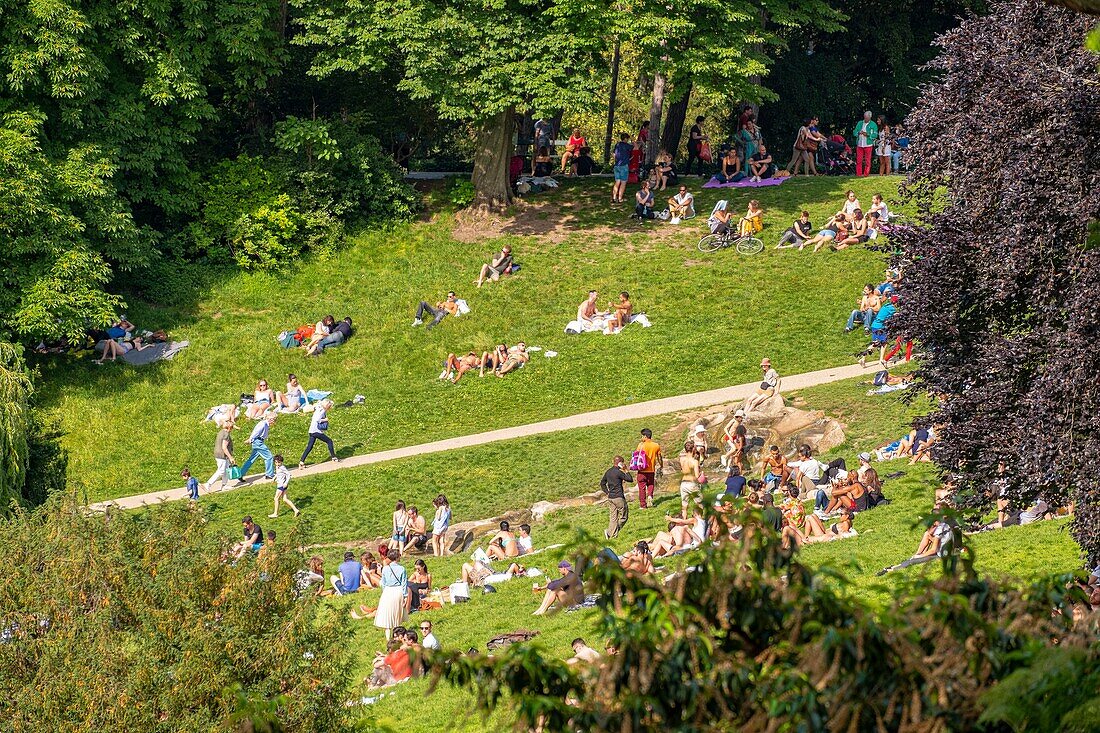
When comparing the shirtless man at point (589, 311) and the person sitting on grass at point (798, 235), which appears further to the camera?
the person sitting on grass at point (798, 235)

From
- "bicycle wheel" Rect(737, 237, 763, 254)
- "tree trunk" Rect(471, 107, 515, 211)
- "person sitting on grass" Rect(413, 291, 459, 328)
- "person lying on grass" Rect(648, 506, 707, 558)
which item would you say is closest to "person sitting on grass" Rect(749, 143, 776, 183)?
"bicycle wheel" Rect(737, 237, 763, 254)

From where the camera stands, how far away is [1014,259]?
14945mm

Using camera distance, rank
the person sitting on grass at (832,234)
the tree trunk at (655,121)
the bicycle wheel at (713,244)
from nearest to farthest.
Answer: the person sitting on grass at (832,234)
the bicycle wheel at (713,244)
the tree trunk at (655,121)

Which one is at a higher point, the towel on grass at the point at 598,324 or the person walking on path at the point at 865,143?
the person walking on path at the point at 865,143

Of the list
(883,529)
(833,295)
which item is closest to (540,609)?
(883,529)

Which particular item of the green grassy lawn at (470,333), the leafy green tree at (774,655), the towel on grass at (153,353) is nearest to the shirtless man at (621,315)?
the green grassy lawn at (470,333)

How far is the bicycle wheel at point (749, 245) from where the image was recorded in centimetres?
3453

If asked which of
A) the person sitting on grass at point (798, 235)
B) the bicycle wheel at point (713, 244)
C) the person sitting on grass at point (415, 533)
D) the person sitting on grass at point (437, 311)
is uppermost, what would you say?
the person sitting on grass at point (798, 235)

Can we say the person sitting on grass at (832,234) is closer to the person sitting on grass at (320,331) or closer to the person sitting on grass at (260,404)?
the person sitting on grass at (320,331)

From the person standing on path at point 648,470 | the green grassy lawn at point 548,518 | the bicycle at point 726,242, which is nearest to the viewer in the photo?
the green grassy lawn at point 548,518

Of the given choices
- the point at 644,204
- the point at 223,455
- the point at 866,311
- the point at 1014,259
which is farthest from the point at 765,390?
the point at 644,204

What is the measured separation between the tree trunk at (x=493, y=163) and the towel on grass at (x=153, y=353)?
8711 millimetres

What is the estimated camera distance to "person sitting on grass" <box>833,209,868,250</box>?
111 feet

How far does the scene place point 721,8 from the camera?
3572 cm
